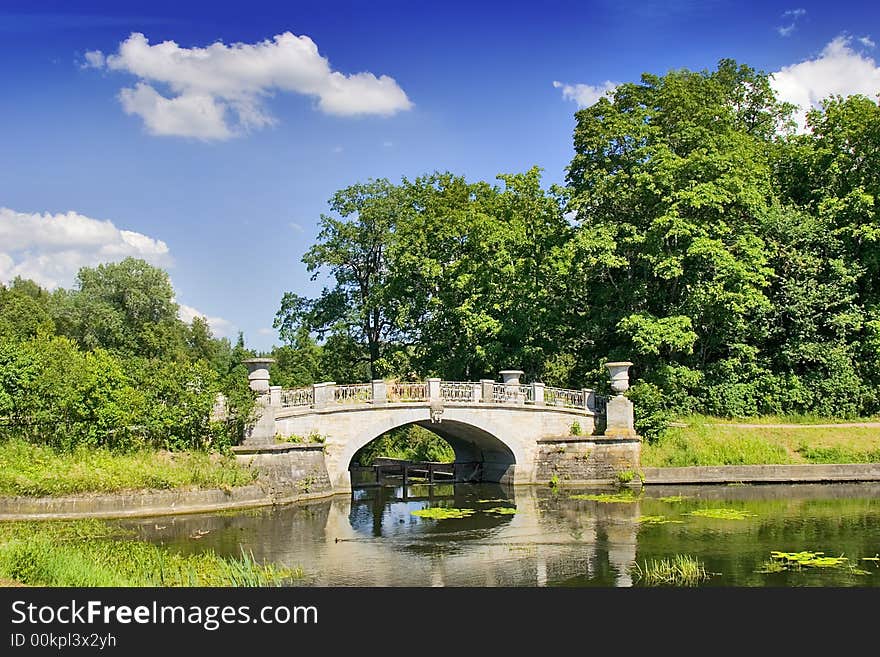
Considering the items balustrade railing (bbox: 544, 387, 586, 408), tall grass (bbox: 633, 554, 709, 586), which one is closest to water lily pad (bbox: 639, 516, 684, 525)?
tall grass (bbox: 633, 554, 709, 586)

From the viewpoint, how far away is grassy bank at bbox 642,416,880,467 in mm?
30578

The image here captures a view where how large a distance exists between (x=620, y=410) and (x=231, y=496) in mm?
13274

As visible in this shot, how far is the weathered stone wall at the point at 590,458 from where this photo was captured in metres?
30.0

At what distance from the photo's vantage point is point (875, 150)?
33.8 metres

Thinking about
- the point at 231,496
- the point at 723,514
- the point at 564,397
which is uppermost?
the point at 564,397

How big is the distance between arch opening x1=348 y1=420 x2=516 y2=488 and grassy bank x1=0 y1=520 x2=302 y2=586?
482 inches

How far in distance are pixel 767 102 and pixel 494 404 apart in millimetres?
22781

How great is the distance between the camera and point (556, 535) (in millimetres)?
20938

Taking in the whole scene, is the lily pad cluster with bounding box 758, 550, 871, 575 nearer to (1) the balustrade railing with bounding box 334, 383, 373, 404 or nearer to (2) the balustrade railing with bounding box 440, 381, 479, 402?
(2) the balustrade railing with bounding box 440, 381, 479, 402

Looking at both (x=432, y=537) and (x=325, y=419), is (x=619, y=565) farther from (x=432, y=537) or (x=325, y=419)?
(x=325, y=419)

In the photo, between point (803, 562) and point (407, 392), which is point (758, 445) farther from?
point (803, 562)

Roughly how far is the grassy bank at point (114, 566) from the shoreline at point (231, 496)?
8.26 feet

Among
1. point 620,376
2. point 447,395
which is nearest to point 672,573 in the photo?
point 447,395

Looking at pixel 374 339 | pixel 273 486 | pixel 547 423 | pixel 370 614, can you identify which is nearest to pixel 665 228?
pixel 547 423
